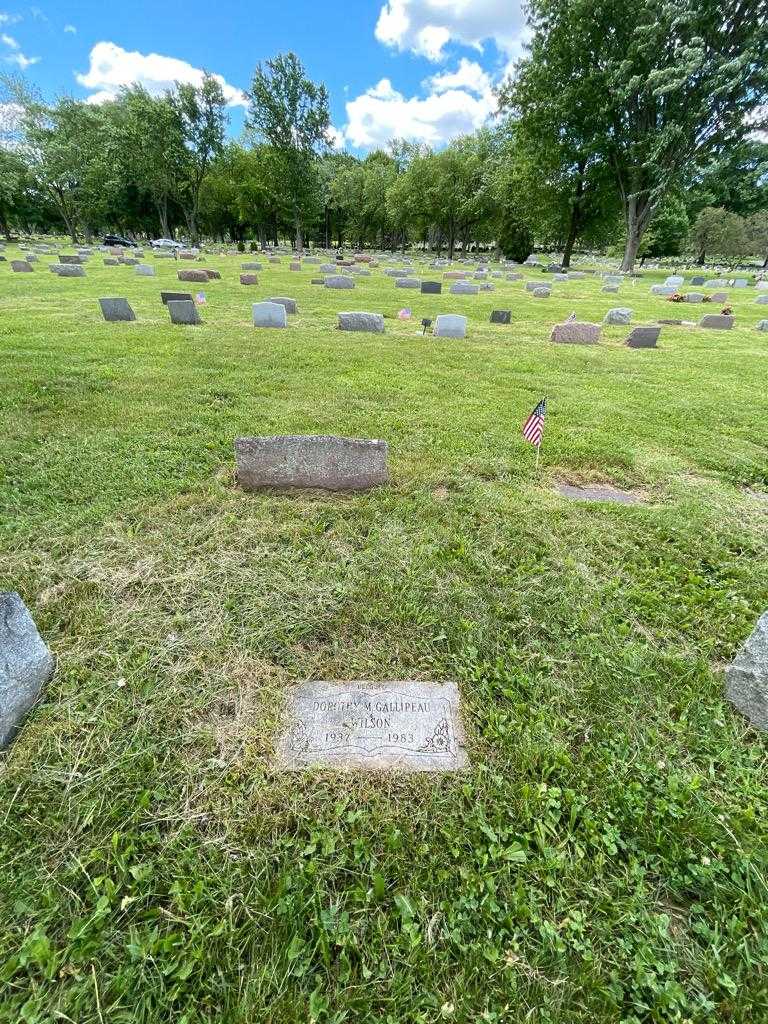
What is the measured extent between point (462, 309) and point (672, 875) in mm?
14612

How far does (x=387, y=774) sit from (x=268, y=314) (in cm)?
970

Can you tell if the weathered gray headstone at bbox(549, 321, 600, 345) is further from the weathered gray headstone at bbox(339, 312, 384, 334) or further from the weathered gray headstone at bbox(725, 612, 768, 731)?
the weathered gray headstone at bbox(725, 612, 768, 731)

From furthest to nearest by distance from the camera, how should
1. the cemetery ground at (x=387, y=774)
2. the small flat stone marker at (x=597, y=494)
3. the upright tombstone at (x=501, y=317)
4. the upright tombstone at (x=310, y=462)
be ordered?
the upright tombstone at (x=501, y=317) < the small flat stone marker at (x=597, y=494) < the upright tombstone at (x=310, y=462) < the cemetery ground at (x=387, y=774)

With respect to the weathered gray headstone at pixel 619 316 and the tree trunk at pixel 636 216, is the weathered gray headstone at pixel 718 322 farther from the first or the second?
the tree trunk at pixel 636 216

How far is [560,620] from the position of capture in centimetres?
254

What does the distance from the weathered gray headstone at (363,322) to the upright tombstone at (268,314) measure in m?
1.31

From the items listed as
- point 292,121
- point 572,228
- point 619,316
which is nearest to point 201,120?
point 292,121

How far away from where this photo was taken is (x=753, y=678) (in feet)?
6.65

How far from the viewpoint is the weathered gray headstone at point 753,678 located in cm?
200

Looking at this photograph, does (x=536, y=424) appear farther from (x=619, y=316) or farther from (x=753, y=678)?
(x=619, y=316)

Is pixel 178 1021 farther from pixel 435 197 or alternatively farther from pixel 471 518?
pixel 435 197

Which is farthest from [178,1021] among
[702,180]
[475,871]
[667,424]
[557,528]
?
[702,180]

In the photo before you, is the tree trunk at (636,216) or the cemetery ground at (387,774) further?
the tree trunk at (636,216)

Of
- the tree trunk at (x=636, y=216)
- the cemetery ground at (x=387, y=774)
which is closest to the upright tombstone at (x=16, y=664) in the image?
the cemetery ground at (x=387, y=774)
